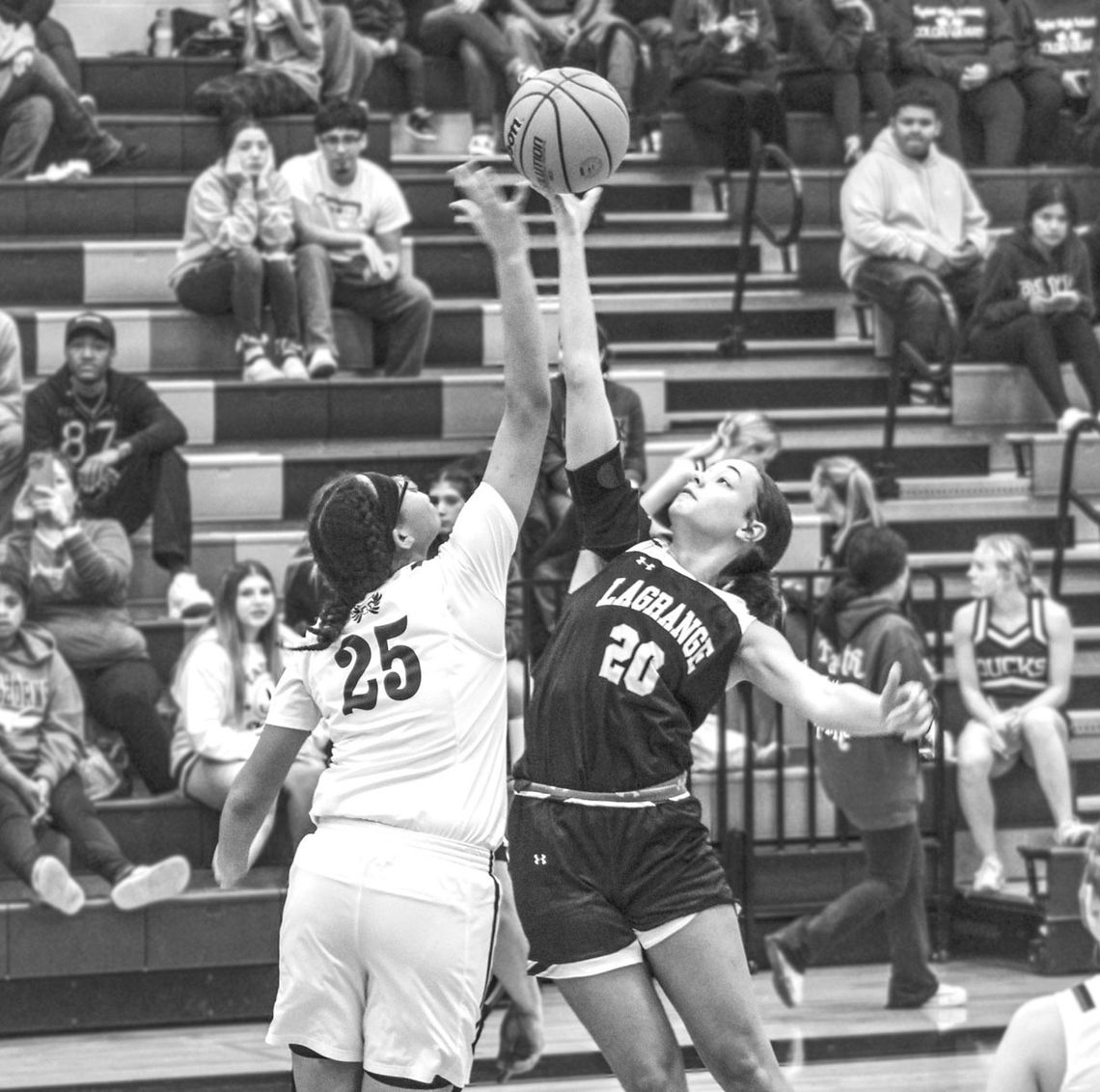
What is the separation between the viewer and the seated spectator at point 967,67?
12.4m

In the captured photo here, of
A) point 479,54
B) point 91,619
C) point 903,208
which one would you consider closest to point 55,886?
point 91,619

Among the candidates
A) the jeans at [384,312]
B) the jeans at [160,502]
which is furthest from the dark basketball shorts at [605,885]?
the jeans at [384,312]

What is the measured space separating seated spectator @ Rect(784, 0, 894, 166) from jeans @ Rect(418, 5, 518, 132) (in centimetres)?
154

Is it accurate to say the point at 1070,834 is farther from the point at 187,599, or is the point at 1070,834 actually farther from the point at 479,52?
the point at 479,52

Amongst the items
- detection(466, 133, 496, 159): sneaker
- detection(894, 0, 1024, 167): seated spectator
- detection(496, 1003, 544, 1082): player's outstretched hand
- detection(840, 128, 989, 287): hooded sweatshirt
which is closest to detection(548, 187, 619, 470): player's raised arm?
detection(496, 1003, 544, 1082): player's outstretched hand

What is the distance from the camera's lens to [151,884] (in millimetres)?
7605

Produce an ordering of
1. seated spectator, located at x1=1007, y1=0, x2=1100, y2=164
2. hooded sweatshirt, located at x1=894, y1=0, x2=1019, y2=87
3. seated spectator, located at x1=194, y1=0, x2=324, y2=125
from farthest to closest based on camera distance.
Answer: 1. seated spectator, located at x1=1007, y1=0, x2=1100, y2=164
2. hooded sweatshirt, located at x1=894, y1=0, x2=1019, y2=87
3. seated spectator, located at x1=194, y1=0, x2=324, y2=125

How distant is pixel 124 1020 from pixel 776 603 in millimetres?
3844

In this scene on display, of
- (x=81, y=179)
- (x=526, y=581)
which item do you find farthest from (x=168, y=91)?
(x=526, y=581)

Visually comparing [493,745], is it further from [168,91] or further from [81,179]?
[168,91]

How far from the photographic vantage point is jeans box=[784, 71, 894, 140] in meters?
12.0

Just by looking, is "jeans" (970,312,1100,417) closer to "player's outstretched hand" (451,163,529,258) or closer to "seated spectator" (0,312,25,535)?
"seated spectator" (0,312,25,535)

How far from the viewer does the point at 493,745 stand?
161 inches

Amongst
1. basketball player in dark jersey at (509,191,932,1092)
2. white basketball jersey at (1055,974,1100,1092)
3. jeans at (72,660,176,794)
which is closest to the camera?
white basketball jersey at (1055,974,1100,1092)
